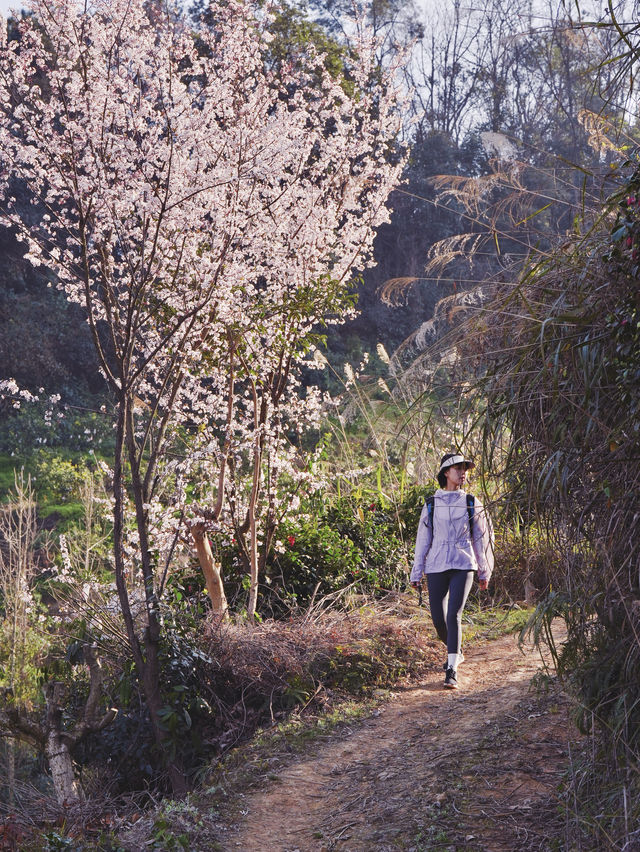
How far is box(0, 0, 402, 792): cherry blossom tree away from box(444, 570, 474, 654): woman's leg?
1.69 m

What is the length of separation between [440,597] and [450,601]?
0.13 metres

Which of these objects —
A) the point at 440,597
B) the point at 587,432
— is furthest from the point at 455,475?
the point at 587,432

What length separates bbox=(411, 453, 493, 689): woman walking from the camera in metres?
4.89

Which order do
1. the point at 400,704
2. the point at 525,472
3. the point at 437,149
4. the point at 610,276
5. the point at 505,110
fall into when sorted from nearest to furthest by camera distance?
1. the point at 610,276
2. the point at 525,472
3. the point at 400,704
4. the point at 437,149
5. the point at 505,110

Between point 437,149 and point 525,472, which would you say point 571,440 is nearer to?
point 525,472

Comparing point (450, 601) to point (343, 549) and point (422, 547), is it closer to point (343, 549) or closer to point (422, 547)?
point (422, 547)

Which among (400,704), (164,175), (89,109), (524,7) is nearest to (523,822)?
(400,704)

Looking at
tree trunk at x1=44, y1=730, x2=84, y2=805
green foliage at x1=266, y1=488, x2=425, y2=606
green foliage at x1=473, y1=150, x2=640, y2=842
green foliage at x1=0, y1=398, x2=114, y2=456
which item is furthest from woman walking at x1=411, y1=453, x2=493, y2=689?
green foliage at x1=0, y1=398, x2=114, y2=456

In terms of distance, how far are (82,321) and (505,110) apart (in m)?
13.2

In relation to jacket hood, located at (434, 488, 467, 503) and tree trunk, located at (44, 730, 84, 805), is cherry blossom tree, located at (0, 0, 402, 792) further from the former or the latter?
jacket hood, located at (434, 488, 467, 503)

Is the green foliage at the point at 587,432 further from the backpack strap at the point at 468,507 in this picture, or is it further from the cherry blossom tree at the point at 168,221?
the cherry blossom tree at the point at 168,221

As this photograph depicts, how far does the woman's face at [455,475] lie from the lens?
16.6 feet

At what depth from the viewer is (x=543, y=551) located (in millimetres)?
3000

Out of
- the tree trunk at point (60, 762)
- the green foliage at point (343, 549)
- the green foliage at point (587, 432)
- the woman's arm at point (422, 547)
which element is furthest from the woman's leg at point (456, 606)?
the tree trunk at point (60, 762)
